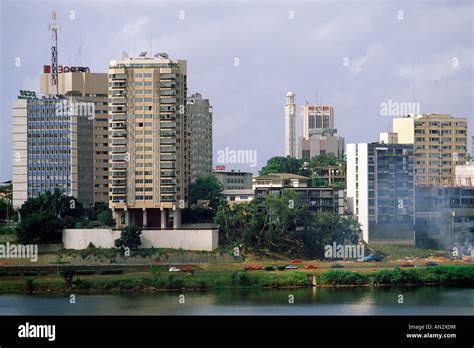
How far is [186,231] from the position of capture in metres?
52.6

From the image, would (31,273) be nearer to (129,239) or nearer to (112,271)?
(112,271)

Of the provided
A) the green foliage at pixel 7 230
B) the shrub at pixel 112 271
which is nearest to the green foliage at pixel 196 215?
the green foliage at pixel 7 230

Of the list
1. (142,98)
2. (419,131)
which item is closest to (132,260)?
(142,98)

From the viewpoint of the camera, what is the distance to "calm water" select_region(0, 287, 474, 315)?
37438 mm

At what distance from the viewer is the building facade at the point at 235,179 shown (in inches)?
2942

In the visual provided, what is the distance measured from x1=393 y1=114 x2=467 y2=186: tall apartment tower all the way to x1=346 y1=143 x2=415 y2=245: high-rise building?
939cm

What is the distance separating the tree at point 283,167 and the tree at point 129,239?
22812 mm

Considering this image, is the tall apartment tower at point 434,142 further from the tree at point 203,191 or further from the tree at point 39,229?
the tree at point 39,229

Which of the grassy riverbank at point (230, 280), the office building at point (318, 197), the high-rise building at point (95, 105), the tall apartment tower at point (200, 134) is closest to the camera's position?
the grassy riverbank at point (230, 280)

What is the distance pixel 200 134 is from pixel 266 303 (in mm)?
39535

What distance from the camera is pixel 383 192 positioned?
56.9 metres

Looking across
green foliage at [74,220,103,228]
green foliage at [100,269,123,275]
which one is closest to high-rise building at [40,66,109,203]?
green foliage at [74,220,103,228]

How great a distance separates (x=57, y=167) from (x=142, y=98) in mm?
7366
